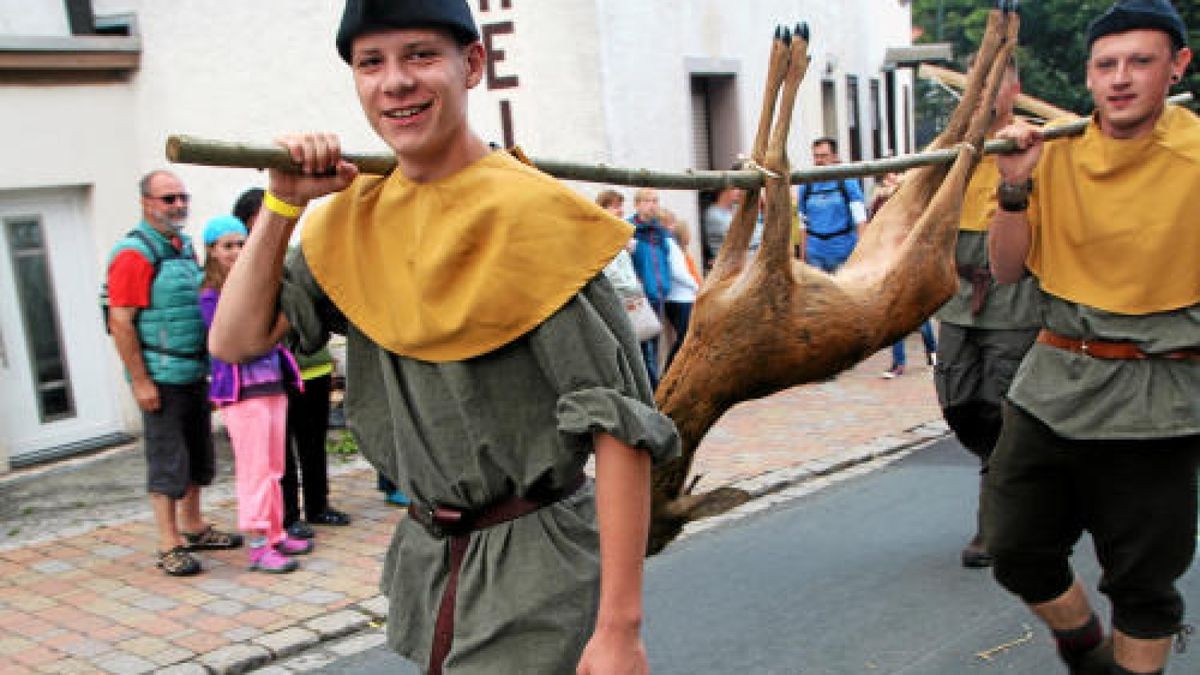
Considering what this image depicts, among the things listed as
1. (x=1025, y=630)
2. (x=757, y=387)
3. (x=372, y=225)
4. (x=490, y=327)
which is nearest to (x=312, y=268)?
(x=372, y=225)

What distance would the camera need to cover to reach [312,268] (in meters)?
2.17

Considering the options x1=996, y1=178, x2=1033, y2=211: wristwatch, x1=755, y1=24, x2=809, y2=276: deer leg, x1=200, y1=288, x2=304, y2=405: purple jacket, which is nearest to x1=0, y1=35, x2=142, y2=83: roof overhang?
x1=200, y1=288, x2=304, y2=405: purple jacket

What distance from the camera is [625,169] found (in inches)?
107

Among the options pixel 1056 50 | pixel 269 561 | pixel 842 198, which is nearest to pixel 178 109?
pixel 269 561

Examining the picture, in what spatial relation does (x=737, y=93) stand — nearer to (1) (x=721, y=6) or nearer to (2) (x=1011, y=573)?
(1) (x=721, y=6)

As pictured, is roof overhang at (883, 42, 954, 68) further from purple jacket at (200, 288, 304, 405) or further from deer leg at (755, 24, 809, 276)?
deer leg at (755, 24, 809, 276)

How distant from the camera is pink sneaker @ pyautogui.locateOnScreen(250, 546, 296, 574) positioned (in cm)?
578

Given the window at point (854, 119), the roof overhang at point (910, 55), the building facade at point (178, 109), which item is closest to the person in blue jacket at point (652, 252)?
the building facade at point (178, 109)

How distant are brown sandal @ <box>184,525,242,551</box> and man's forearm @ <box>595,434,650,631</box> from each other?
4728 millimetres

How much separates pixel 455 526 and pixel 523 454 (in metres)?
0.20

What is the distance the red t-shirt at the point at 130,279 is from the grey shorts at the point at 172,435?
1.44ft

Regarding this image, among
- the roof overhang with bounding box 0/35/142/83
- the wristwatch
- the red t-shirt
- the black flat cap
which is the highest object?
the roof overhang with bounding box 0/35/142/83

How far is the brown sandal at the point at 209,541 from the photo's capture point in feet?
20.3

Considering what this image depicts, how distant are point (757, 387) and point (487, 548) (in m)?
1.20
